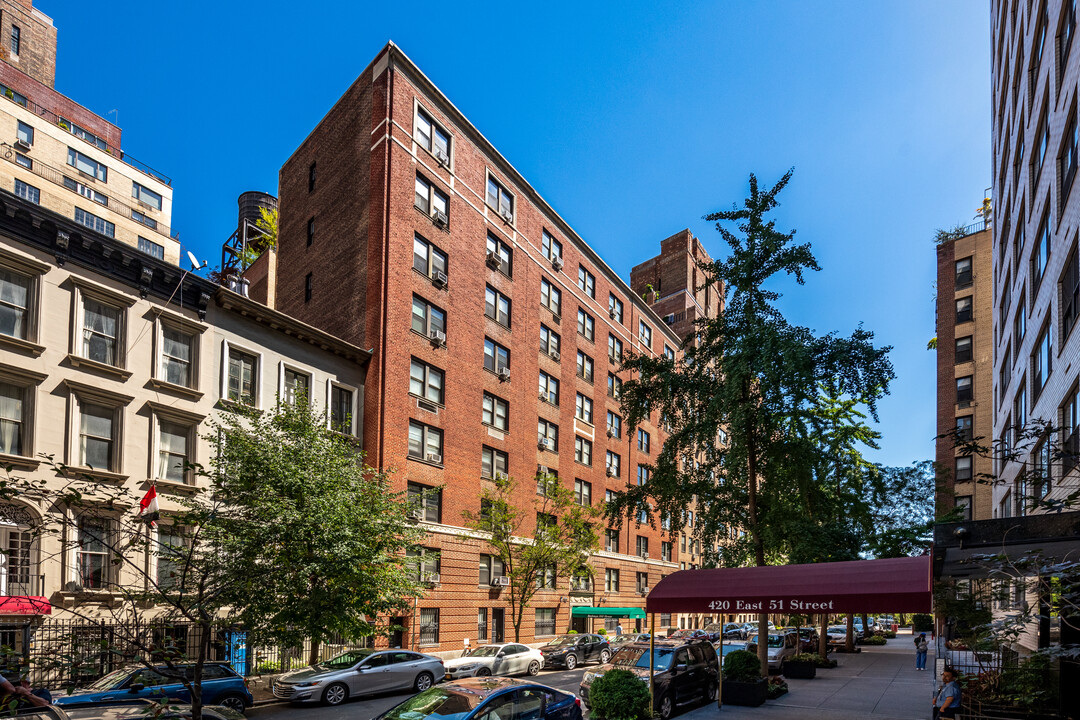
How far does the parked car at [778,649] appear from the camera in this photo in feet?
94.7

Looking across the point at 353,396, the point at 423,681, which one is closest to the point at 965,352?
the point at 353,396

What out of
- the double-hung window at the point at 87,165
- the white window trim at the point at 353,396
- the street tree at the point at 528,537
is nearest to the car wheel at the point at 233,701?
the white window trim at the point at 353,396

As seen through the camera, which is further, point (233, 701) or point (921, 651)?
point (921, 651)

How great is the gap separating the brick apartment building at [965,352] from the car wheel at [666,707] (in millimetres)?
37839

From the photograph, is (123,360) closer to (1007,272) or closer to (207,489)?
(207,489)

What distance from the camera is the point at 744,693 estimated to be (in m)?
19.7

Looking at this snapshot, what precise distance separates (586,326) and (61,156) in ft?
123

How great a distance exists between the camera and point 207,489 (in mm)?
25156

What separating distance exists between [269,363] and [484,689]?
2045cm

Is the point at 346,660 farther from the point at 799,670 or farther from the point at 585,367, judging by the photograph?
the point at 585,367

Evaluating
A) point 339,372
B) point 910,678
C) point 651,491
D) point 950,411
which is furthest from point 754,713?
point 950,411

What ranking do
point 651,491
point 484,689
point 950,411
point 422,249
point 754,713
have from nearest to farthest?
point 484,689
point 754,713
point 651,491
point 422,249
point 950,411

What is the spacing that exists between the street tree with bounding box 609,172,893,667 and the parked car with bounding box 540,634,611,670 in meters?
9.74

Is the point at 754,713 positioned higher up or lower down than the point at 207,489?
lower down
